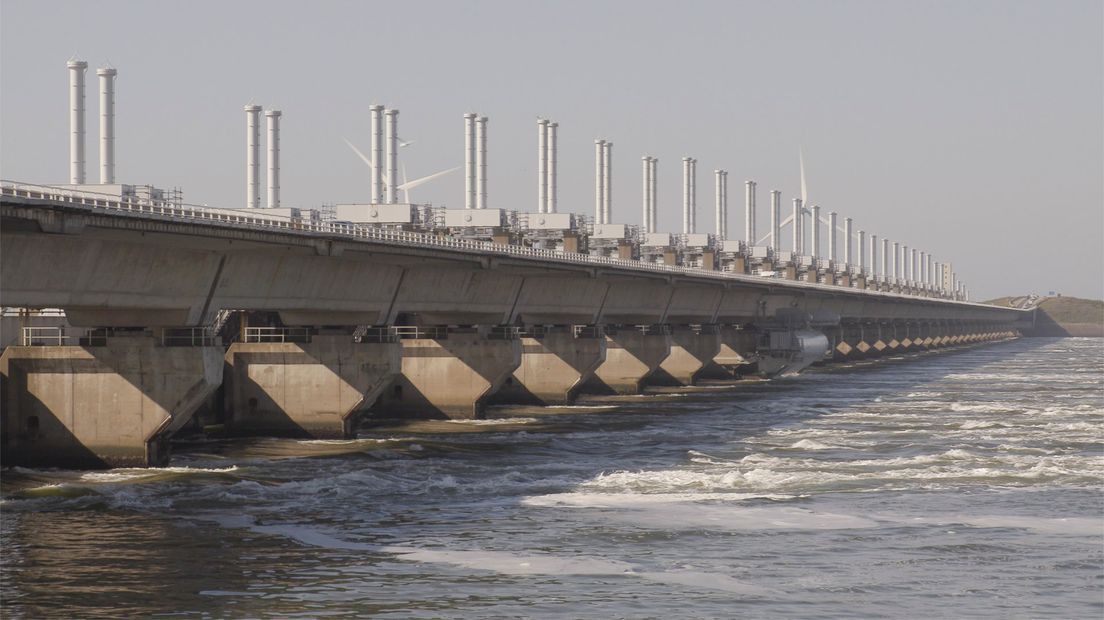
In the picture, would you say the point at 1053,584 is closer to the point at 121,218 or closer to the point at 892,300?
the point at 121,218

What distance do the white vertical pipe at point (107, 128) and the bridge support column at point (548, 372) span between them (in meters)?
29.6

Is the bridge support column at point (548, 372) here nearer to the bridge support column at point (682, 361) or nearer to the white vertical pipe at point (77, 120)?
the bridge support column at point (682, 361)

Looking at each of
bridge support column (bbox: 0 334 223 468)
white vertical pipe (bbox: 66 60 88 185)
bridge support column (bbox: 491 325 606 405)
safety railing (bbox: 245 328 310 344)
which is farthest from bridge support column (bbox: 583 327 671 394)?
bridge support column (bbox: 0 334 223 468)

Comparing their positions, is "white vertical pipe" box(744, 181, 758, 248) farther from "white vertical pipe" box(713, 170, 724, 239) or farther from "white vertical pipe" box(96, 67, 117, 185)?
"white vertical pipe" box(96, 67, 117, 185)

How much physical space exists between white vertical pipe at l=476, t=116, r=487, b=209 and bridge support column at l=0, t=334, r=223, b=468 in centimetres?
5899

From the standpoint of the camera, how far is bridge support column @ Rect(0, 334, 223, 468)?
158ft

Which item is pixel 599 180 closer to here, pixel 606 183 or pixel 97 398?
pixel 606 183

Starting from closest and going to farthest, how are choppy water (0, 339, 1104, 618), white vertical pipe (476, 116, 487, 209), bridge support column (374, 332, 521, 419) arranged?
choppy water (0, 339, 1104, 618), bridge support column (374, 332, 521, 419), white vertical pipe (476, 116, 487, 209)

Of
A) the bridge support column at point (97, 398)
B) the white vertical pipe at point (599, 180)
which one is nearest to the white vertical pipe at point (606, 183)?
the white vertical pipe at point (599, 180)

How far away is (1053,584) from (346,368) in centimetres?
3746

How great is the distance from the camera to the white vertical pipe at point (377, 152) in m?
89.0

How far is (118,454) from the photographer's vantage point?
48406mm

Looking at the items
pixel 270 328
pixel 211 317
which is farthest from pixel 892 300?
pixel 211 317

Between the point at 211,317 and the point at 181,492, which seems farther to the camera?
the point at 211,317
